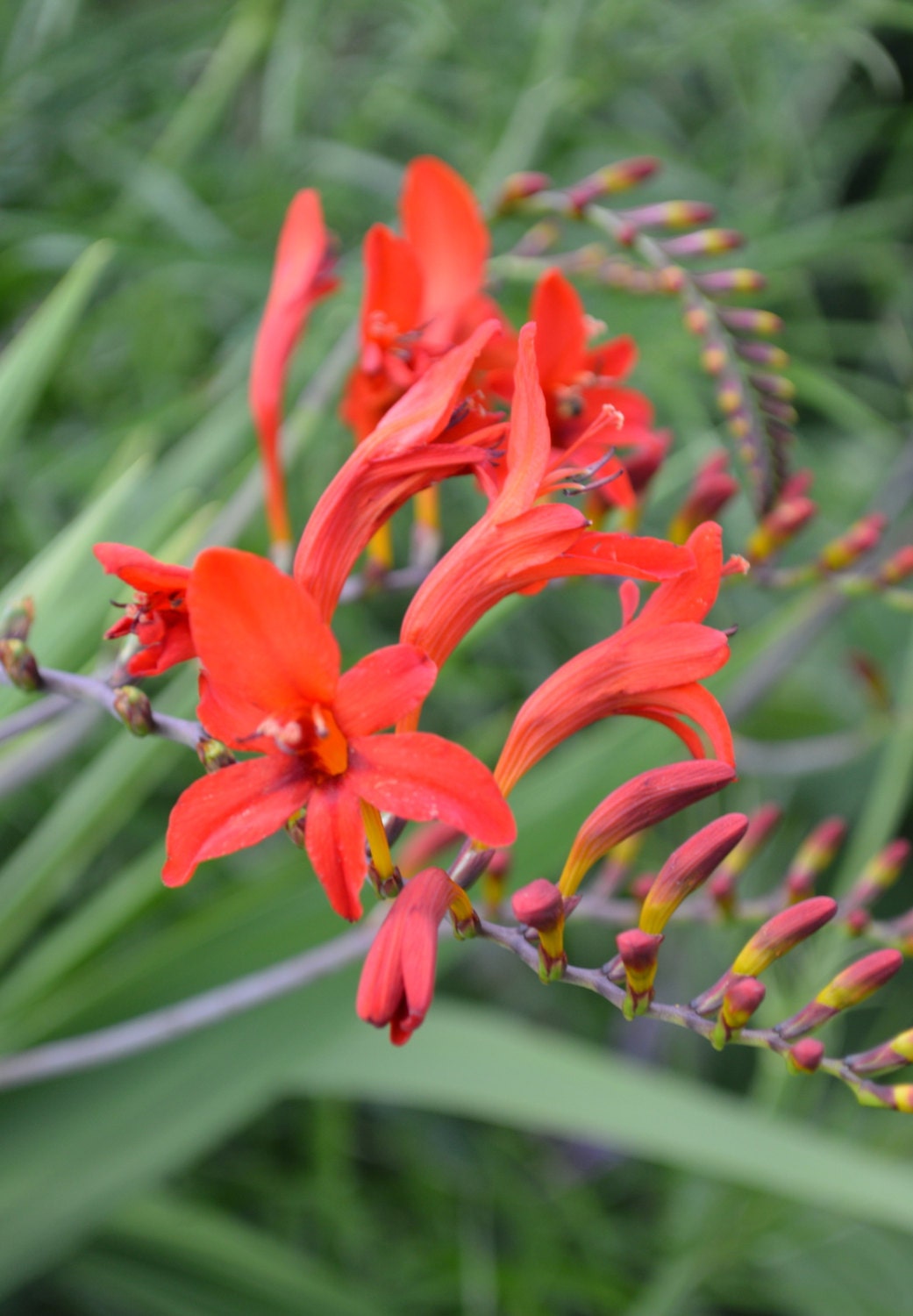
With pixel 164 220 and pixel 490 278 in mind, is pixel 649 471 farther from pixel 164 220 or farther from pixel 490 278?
pixel 164 220

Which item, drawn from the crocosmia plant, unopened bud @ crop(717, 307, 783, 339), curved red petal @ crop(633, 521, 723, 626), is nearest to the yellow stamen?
the crocosmia plant

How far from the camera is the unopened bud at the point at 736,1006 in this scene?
32cm

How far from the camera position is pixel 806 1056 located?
0.32 meters

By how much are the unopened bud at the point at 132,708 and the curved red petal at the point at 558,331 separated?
0.72 feet

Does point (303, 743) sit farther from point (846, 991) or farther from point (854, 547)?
point (854, 547)

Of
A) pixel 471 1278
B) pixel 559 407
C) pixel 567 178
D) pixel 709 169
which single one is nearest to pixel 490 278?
pixel 559 407

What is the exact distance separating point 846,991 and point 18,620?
318mm

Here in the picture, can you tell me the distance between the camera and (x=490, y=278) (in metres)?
0.65

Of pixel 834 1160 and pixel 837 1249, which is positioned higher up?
pixel 834 1160

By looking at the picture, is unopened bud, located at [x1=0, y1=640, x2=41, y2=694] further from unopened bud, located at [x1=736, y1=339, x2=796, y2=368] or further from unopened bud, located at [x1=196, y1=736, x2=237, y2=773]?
unopened bud, located at [x1=736, y1=339, x2=796, y2=368]

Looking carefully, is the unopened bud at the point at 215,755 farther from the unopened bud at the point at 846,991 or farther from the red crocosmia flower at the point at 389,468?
the unopened bud at the point at 846,991

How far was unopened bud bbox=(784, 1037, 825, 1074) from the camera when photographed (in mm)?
322

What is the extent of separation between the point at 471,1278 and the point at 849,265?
4.10ft

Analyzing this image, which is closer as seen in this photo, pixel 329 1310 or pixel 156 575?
pixel 156 575
